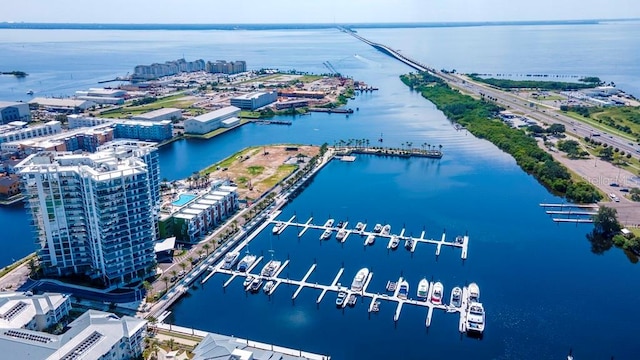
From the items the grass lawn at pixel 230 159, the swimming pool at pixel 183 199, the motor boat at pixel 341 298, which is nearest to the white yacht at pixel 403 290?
the motor boat at pixel 341 298

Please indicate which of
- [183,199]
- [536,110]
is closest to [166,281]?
[183,199]

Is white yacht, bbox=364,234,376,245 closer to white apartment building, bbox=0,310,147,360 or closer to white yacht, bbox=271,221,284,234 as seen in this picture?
white yacht, bbox=271,221,284,234

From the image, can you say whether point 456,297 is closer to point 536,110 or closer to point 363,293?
point 363,293

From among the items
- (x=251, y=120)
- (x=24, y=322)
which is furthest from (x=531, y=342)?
(x=251, y=120)

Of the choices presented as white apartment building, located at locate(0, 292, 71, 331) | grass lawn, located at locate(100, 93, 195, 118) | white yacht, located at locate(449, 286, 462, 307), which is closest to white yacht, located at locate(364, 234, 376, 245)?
white yacht, located at locate(449, 286, 462, 307)

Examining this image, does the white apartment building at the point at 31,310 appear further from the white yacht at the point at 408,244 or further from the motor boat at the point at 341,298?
the white yacht at the point at 408,244
